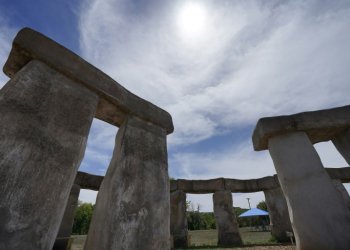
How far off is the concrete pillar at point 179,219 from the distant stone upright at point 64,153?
21.0 feet

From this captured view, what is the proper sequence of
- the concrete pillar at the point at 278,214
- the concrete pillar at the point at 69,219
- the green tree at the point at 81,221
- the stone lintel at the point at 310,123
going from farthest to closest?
1. the green tree at the point at 81,221
2. the concrete pillar at the point at 278,214
3. the concrete pillar at the point at 69,219
4. the stone lintel at the point at 310,123

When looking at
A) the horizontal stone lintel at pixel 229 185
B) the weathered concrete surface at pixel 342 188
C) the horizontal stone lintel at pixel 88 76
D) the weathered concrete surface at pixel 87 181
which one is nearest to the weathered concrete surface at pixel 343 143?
Answer: the horizontal stone lintel at pixel 88 76

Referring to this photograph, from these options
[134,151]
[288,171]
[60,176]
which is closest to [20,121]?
[60,176]

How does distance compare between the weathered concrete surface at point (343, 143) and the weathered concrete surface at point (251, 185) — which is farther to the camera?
the weathered concrete surface at point (251, 185)

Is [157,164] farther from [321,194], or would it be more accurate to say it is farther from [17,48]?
[321,194]

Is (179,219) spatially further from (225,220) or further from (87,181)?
(87,181)

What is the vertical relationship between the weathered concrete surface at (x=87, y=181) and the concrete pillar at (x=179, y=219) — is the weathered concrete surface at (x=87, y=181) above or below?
above

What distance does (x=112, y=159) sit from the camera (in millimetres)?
2369

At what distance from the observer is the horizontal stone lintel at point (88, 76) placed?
1.92 m

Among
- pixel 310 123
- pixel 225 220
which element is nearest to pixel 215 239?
pixel 225 220

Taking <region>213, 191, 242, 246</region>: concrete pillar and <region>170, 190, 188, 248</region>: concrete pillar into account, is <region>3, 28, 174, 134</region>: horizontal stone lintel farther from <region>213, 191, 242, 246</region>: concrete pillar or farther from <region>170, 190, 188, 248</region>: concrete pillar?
<region>213, 191, 242, 246</region>: concrete pillar

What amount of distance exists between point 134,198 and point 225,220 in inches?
296

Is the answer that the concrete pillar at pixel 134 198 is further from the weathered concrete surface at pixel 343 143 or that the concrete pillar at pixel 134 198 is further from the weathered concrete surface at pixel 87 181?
the weathered concrete surface at pixel 87 181

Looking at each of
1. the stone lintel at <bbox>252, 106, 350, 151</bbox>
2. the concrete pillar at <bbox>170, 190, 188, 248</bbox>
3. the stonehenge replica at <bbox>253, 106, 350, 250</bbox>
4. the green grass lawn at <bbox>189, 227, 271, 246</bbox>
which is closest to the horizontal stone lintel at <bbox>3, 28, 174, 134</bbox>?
the stone lintel at <bbox>252, 106, 350, 151</bbox>
